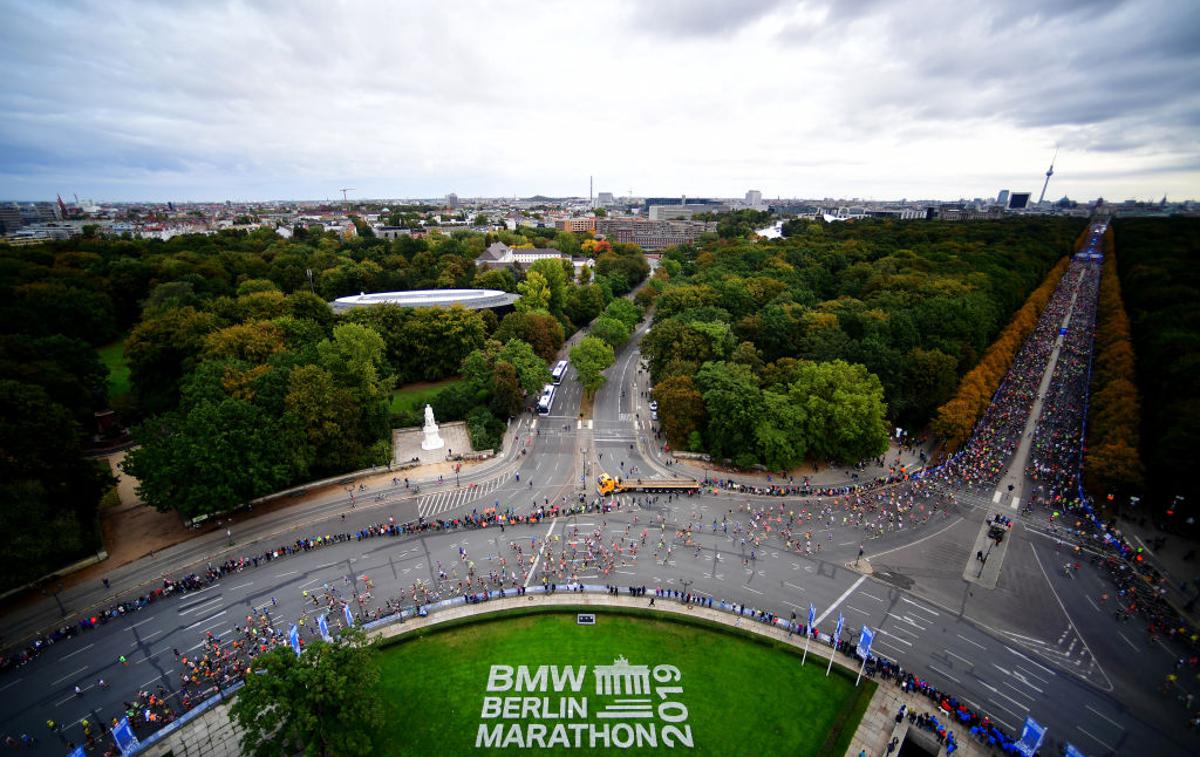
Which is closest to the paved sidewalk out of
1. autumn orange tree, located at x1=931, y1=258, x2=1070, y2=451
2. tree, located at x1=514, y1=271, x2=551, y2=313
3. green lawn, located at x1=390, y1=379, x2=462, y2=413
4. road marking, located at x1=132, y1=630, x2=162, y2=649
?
road marking, located at x1=132, y1=630, x2=162, y2=649

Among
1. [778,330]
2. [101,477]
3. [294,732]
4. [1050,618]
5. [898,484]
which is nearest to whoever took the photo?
[294,732]

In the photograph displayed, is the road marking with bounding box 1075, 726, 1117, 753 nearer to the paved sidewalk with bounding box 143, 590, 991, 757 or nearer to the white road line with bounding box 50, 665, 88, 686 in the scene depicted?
the paved sidewalk with bounding box 143, 590, 991, 757

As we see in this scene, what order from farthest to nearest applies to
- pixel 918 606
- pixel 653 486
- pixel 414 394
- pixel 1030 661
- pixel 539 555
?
1. pixel 414 394
2. pixel 653 486
3. pixel 539 555
4. pixel 918 606
5. pixel 1030 661

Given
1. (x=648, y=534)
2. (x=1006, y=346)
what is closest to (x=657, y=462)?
(x=648, y=534)

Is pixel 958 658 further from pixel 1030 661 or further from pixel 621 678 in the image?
pixel 621 678

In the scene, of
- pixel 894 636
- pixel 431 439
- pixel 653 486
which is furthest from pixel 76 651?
pixel 894 636

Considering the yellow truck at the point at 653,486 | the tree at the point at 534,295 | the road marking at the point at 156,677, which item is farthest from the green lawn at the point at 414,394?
the road marking at the point at 156,677

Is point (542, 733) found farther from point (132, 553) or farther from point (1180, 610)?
point (1180, 610)
